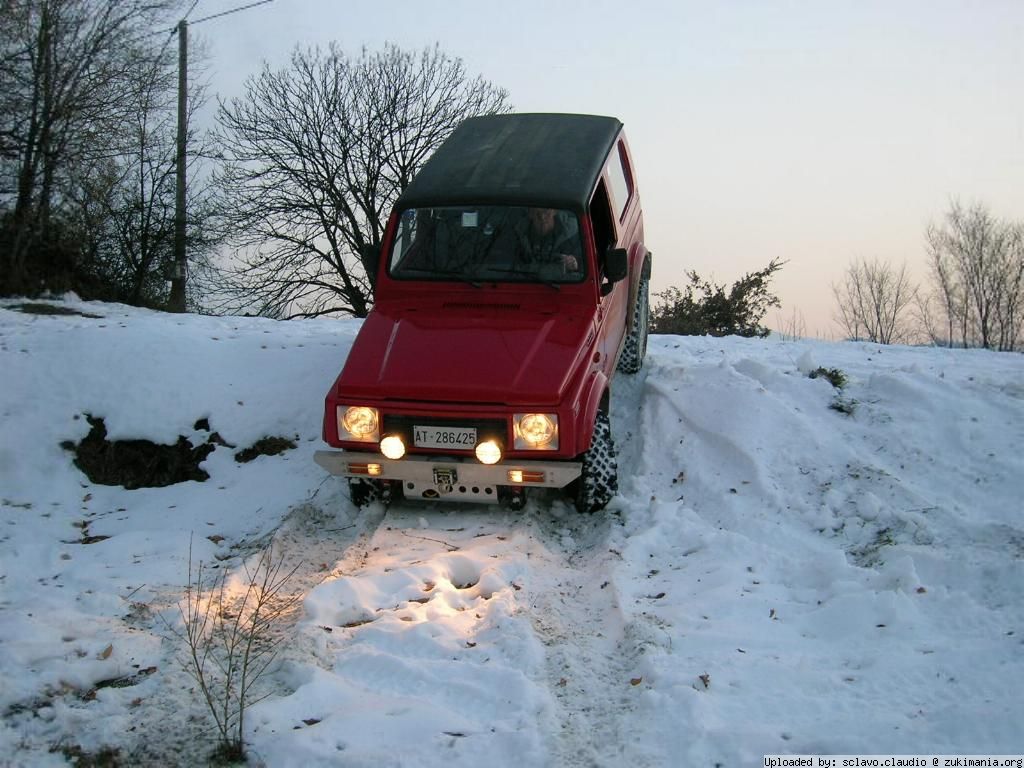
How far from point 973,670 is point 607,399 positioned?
292 cm

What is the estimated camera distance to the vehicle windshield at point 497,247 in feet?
20.4

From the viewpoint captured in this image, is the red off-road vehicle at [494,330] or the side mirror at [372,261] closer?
the red off-road vehicle at [494,330]

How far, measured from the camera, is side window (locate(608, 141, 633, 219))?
23.8 ft

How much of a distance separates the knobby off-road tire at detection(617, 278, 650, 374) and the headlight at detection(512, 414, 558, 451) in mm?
2713

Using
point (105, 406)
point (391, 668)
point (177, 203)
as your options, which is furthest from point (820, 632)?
point (177, 203)

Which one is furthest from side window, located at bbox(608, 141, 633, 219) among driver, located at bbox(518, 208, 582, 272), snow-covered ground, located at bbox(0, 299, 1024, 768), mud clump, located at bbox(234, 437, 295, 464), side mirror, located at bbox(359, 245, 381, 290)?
mud clump, located at bbox(234, 437, 295, 464)

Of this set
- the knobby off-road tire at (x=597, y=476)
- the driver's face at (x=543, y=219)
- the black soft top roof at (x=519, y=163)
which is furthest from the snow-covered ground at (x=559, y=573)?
the black soft top roof at (x=519, y=163)

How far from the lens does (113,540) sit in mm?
5727

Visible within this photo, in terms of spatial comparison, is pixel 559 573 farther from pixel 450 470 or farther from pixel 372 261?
pixel 372 261

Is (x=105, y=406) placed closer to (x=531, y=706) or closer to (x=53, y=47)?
(x=531, y=706)

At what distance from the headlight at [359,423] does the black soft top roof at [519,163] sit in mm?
1702

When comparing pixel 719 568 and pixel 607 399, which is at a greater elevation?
pixel 607 399

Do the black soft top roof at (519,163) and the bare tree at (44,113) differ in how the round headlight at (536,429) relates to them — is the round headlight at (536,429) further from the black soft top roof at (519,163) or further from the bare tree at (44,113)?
the bare tree at (44,113)

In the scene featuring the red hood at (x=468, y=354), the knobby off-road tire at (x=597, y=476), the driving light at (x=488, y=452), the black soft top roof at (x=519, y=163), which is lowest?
the knobby off-road tire at (x=597, y=476)
